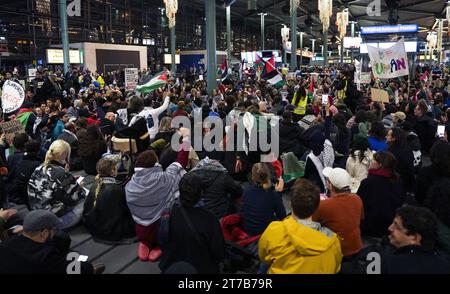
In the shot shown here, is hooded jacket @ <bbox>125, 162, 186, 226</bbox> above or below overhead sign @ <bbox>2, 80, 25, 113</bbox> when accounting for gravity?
below

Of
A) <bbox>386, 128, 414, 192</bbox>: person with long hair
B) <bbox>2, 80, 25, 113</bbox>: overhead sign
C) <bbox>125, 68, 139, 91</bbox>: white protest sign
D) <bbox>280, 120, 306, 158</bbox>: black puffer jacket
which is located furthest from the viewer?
<bbox>125, 68, 139, 91</bbox>: white protest sign

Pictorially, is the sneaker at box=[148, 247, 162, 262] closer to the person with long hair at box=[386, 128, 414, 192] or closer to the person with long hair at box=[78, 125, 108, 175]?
the person with long hair at box=[78, 125, 108, 175]

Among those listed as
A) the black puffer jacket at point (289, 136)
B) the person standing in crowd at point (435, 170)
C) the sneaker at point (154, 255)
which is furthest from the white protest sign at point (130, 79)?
the person standing in crowd at point (435, 170)

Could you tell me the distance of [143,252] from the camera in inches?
169

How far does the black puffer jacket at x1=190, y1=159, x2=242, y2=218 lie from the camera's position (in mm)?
4574

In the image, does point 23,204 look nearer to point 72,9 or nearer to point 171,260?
point 171,260

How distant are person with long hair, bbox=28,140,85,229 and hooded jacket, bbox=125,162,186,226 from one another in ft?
2.83

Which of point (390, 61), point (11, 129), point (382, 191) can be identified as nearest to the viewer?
point (382, 191)

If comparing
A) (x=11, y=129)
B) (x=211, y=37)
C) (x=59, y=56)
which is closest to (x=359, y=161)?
(x=11, y=129)

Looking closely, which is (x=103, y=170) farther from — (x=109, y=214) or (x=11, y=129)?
(x=11, y=129)

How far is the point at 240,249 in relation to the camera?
154 inches

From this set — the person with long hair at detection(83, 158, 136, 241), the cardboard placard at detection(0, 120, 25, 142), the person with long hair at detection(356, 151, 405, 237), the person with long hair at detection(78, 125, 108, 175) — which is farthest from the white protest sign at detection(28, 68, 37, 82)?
the person with long hair at detection(356, 151, 405, 237)

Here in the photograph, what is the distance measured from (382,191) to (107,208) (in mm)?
3048
